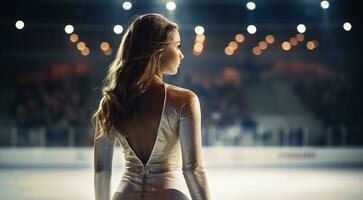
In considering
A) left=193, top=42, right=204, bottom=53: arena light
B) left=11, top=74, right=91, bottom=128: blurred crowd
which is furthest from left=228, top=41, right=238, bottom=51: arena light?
left=11, top=74, right=91, bottom=128: blurred crowd

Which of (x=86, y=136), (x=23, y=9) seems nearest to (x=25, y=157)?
(x=86, y=136)

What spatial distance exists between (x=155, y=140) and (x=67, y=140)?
443 inches

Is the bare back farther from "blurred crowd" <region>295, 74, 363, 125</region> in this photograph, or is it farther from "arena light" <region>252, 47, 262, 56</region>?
"arena light" <region>252, 47, 262, 56</region>

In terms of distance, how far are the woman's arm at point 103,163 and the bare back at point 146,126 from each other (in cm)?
7

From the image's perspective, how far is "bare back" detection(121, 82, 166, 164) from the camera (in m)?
1.35

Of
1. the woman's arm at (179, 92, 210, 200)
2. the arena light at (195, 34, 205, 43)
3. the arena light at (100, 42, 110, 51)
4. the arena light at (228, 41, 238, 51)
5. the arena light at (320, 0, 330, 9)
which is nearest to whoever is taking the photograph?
the woman's arm at (179, 92, 210, 200)

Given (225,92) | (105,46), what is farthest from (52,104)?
(225,92)

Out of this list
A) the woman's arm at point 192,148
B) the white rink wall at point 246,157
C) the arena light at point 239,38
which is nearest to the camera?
the woman's arm at point 192,148

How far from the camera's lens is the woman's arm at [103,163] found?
1410mm

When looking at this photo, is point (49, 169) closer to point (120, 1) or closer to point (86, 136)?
point (86, 136)

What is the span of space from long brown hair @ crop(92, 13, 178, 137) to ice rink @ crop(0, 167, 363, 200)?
618 centimetres

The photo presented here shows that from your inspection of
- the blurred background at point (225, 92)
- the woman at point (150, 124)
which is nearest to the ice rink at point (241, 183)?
the blurred background at point (225, 92)

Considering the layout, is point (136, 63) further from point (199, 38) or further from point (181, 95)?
point (199, 38)

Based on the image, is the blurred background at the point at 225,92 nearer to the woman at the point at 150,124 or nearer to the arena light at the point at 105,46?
the arena light at the point at 105,46
